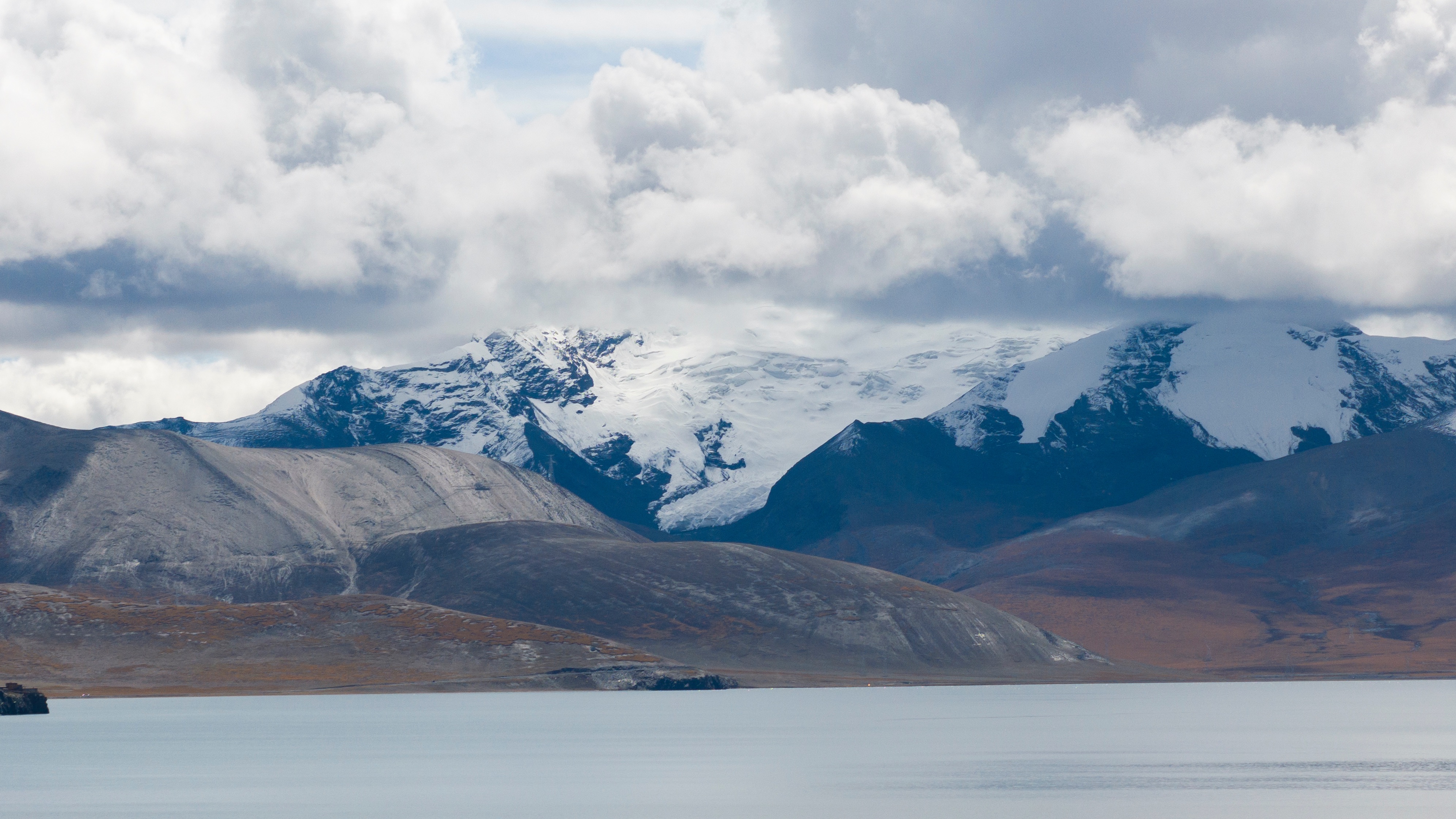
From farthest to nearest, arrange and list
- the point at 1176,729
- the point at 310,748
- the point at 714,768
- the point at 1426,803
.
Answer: the point at 1176,729 → the point at 310,748 → the point at 714,768 → the point at 1426,803

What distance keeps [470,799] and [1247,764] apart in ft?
200

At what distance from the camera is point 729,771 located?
419ft

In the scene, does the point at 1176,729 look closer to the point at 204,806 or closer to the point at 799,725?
the point at 799,725

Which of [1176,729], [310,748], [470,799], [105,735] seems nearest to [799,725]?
[1176,729]

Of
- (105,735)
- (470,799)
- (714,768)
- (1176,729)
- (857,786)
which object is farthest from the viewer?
(1176,729)

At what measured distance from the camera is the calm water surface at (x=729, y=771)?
331 ft

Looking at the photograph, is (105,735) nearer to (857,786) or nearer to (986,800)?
(857,786)

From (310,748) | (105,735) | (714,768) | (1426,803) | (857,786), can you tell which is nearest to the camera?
(1426,803)

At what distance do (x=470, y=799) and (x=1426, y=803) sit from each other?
55908 mm

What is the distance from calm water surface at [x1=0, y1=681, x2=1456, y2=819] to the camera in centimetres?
10075

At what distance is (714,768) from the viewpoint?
130 meters

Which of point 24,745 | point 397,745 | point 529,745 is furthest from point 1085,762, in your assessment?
point 24,745

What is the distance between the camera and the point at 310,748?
152m

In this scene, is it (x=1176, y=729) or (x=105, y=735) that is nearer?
(x=105, y=735)
